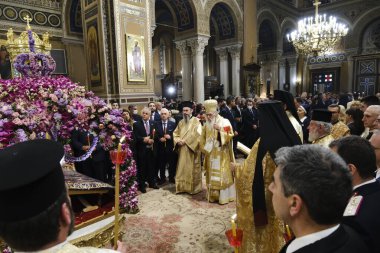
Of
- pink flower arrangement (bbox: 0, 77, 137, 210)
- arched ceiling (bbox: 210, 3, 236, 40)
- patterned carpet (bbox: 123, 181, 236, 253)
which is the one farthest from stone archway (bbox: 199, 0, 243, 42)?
pink flower arrangement (bbox: 0, 77, 137, 210)

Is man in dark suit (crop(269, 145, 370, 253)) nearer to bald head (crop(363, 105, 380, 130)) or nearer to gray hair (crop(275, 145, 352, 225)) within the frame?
gray hair (crop(275, 145, 352, 225))

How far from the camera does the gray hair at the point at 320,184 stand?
100 centimetres

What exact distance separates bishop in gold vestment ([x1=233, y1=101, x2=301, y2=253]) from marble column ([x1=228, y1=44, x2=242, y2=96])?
1255 centimetres

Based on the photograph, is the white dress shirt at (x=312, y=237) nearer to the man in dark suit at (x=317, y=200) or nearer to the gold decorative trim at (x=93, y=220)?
the man in dark suit at (x=317, y=200)

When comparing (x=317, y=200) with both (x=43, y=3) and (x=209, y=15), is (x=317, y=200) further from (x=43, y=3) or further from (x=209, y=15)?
(x=209, y=15)

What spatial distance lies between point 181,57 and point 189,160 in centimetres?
999

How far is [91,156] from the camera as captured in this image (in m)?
4.63

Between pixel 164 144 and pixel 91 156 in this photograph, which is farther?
pixel 164 144

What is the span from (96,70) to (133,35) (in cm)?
180

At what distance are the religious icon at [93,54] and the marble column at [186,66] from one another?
5.03m

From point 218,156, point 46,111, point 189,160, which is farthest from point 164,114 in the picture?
point 46,111

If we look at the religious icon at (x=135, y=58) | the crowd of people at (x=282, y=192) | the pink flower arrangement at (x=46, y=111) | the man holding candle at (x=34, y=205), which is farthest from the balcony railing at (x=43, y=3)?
the man holding candle at (x=34, y=205)

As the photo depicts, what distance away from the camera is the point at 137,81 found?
9.41 meters

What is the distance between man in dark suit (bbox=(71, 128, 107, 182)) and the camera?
4.68m
